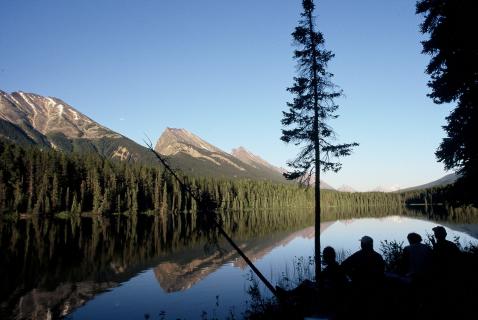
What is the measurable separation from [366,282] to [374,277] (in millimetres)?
248

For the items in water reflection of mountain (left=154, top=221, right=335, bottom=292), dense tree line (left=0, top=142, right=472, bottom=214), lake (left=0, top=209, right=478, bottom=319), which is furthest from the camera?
dense tree line (left=0, top=142, right=472, bottom=214)

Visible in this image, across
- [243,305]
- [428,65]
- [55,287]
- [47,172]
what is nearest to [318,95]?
[428,65]

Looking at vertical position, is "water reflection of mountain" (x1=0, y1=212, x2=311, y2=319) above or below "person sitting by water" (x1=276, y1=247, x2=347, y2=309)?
below

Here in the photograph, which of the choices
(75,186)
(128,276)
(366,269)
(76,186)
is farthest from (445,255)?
(76,186)

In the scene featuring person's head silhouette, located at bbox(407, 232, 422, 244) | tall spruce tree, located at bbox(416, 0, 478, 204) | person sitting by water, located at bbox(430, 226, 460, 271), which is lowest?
person sitting by water, located at bbox(430, 226, 460, 271)

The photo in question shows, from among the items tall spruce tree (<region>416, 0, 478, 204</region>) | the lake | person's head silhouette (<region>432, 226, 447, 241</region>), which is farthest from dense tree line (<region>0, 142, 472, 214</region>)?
person's head silhouette (<region>432, 226, 447, 241</region>)

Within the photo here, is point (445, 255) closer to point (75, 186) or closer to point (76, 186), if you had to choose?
point (75, 186)

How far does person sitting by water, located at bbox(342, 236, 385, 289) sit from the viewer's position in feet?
26.8

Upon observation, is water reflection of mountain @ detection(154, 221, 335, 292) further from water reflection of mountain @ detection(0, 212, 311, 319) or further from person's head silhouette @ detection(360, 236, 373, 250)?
person's head silhouette @ detection(360, 236, 373, 250)

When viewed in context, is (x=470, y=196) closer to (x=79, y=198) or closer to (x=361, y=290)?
(x=361, y=290)

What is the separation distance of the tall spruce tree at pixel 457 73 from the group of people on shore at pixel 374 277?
8.16 meters

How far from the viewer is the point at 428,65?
18391mm

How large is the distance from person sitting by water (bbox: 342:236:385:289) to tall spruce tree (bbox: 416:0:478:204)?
10.8 meters

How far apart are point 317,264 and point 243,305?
16.1 feet
